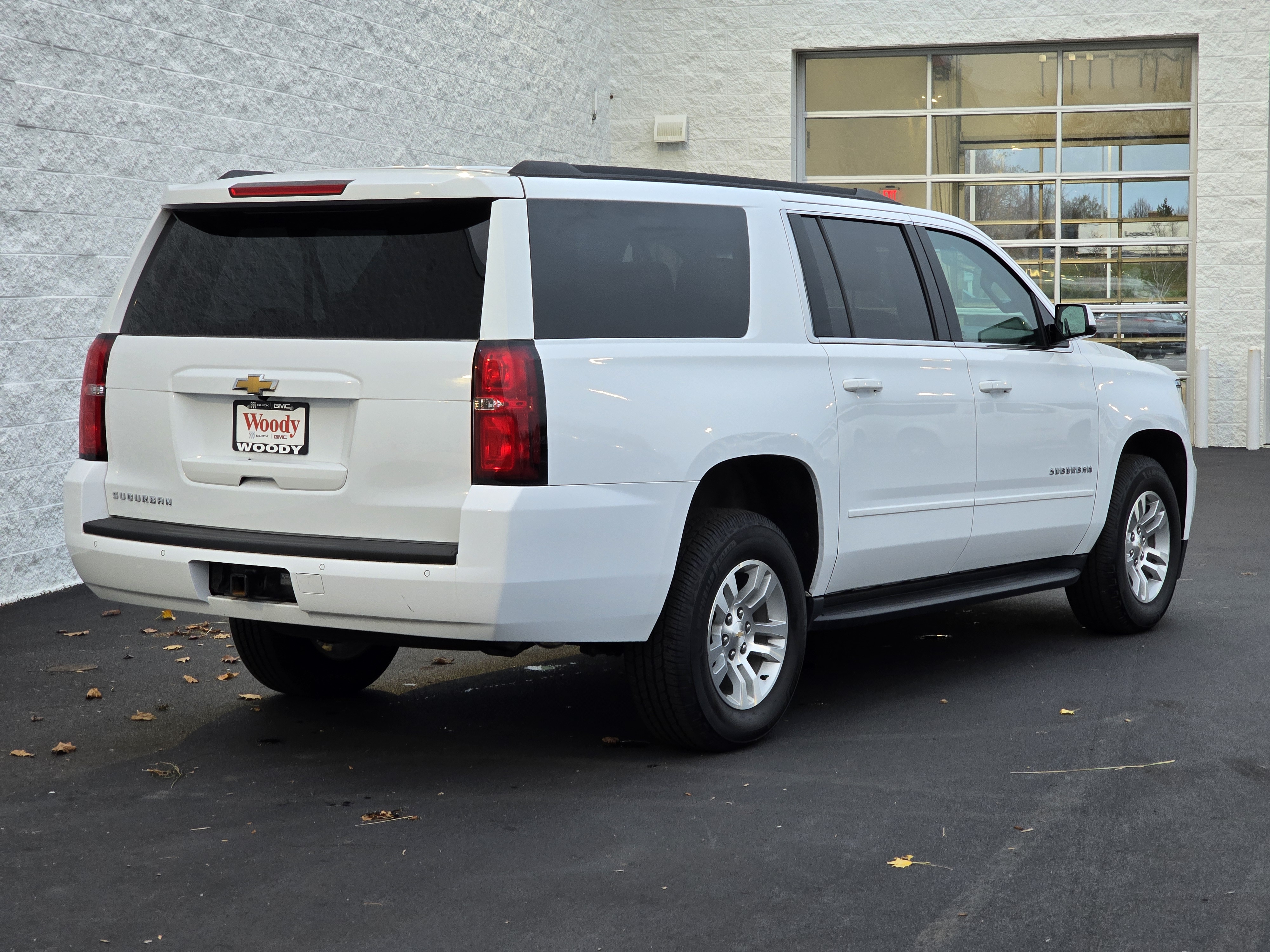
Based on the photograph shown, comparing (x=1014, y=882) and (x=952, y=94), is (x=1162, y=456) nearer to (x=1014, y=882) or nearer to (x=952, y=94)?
(x=1014, y=882)

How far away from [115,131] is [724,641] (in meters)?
5.32

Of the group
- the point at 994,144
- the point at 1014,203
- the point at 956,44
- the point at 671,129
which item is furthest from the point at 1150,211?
the point at 671,129

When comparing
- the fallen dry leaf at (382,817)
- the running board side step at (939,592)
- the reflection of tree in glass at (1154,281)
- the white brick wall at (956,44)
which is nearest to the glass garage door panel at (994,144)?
the white brick wall at (956,44)

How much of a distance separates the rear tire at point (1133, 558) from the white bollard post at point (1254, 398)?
9.59m

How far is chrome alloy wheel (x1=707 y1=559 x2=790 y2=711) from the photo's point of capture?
16.6 feet

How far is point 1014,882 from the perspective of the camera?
3883 mm

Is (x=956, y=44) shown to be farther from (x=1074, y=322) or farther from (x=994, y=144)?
(x=1074, y=322)

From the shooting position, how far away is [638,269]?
489 centimetres

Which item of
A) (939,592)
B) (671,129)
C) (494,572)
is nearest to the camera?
(494,572)

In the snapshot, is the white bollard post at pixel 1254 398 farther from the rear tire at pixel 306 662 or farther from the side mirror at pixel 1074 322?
the rear tire at pixel 306 662

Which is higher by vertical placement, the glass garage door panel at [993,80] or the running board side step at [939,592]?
the glass garage door panel at [993,80]

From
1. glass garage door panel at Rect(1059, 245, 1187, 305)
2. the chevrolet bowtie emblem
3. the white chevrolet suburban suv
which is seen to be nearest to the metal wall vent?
glass garage door panel at Rect(1059, 245, 1187, 305)

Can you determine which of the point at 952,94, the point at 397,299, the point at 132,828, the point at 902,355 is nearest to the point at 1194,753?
the point at 902,355

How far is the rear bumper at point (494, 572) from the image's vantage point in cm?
433
